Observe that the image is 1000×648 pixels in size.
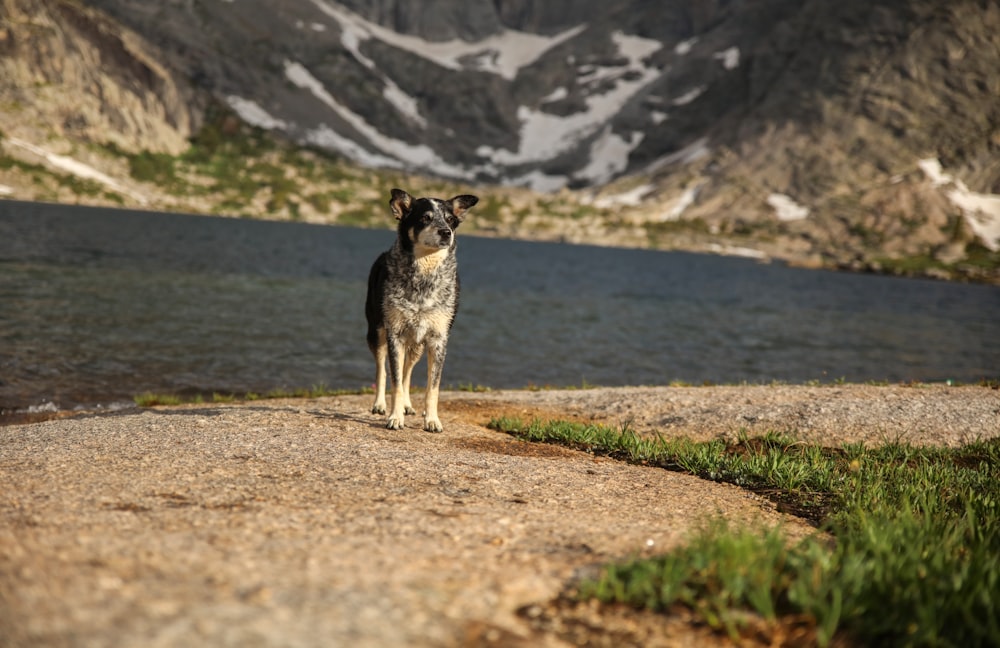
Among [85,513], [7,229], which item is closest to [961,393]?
[85,513]

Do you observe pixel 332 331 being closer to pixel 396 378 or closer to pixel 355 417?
pixel 355 417

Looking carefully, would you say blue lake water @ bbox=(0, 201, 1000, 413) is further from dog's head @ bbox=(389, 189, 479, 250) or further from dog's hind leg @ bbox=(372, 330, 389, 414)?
dog's head @ bbox=(389, 189, 479, 250)

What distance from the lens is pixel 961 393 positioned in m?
19.9

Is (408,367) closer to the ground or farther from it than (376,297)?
closer to the ground

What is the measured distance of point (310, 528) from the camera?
632 cm

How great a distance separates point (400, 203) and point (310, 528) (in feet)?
25.0

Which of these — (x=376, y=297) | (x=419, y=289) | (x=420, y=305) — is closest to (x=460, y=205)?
(x=419, y=289)

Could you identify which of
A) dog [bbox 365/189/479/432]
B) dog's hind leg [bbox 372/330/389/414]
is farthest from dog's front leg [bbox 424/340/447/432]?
dog's hind leg [bbox 372/330/389/414]

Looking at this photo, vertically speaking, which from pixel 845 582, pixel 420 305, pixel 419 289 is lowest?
pixel 845 582

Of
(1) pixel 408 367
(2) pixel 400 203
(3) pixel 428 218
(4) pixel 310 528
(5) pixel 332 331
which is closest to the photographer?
(4) pixel 310 528

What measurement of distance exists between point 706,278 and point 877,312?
162 feet

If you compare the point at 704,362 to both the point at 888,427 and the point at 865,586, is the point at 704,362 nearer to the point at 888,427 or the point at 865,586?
the point at 888,427

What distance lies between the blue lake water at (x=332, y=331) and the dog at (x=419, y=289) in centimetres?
1178

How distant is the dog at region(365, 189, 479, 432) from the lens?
1253 centimetres
